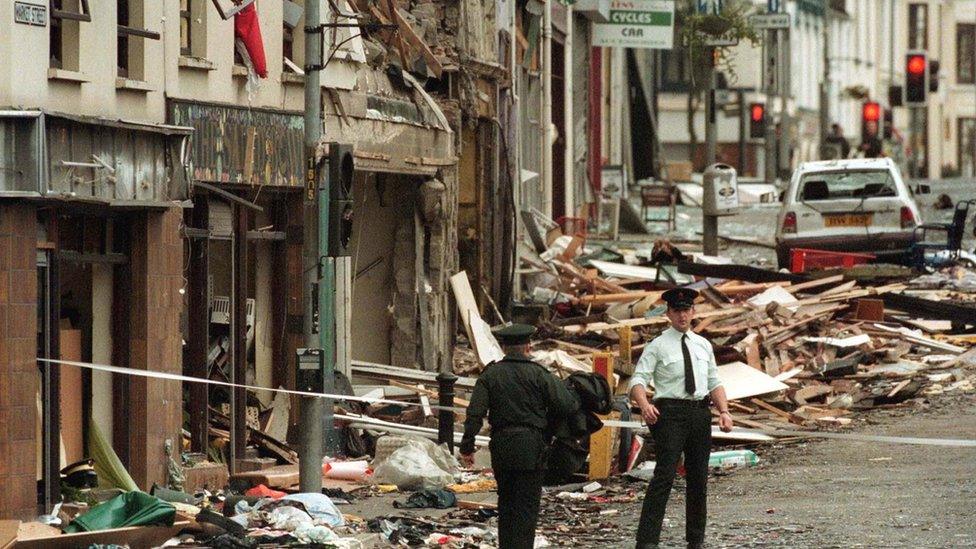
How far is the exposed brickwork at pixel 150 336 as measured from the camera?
54.3 feet

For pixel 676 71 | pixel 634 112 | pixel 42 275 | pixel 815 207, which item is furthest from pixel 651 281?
pixel 676 71

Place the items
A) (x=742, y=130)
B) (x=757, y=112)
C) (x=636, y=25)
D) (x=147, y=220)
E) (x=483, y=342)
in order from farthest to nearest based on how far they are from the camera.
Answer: (x=742, y=130), (x=757, y=112), (x=636, y=25), (x=483, y=342), (x=147, y=220)

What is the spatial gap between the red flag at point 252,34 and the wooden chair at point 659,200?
83.6 feet

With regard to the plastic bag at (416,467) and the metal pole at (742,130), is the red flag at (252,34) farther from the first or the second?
the metal pole at (742,130)

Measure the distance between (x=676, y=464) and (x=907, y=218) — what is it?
1743cm

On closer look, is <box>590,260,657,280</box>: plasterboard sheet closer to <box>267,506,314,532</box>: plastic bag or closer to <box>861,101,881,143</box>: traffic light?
<box>267,506,314,532</box>: plastic bag

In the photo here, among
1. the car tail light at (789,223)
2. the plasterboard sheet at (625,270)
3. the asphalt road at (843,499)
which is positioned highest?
the car tail light at (789,223)

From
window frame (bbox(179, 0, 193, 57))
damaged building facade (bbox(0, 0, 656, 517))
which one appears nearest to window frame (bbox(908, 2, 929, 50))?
damaged building facade (bbox(0, 0, 656, 517))

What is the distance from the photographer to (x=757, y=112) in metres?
49.1

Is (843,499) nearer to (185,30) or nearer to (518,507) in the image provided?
(518,507)

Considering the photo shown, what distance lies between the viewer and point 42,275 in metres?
15.1

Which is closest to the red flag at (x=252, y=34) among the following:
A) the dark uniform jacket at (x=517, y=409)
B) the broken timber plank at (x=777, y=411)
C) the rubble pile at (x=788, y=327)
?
the rubble pile at (x=788, y=327)

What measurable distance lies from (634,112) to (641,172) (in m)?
2.22

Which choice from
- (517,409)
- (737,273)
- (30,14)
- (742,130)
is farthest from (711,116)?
(517,409)
